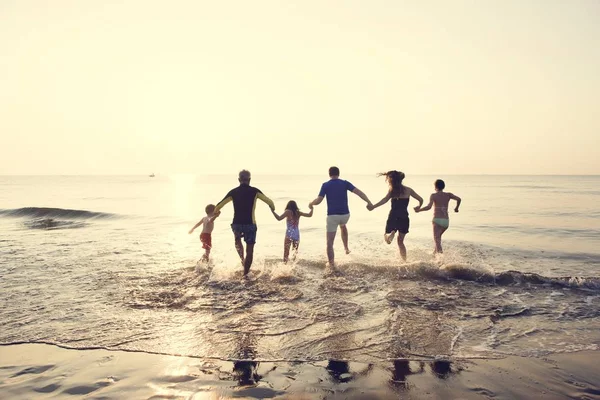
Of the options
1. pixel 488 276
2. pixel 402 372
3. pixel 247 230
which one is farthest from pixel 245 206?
pixel 488 276

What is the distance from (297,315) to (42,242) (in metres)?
13.9

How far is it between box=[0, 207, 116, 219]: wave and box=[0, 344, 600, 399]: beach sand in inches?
1025

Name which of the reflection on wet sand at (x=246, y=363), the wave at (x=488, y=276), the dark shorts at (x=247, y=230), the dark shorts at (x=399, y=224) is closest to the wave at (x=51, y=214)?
the dark shorts at (x=247, y=230)

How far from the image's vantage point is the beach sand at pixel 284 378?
405 cm

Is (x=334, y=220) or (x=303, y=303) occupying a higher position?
(x=334, y=220)

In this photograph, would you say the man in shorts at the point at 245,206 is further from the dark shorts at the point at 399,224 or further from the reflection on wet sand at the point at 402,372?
the reflection on wet sand at the point at 402,372

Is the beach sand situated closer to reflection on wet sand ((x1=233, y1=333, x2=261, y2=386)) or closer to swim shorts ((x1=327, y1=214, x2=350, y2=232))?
reflection on wet sand ((x1=233, y1=333, x2=261, y2=386))

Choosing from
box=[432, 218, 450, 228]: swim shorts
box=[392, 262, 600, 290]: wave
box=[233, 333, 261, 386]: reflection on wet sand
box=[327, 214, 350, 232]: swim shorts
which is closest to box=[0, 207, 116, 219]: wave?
box=[327, 214, 350, 232]: swim shorts

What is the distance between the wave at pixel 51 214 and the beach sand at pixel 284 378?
85.4ft

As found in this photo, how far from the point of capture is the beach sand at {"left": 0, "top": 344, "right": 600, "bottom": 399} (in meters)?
4.05

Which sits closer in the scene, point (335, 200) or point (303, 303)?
point (303, 303)

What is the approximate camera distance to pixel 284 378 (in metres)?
4.42

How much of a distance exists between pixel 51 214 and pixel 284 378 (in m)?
31.8

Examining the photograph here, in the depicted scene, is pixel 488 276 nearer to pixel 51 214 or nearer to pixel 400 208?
pixel 400 208
